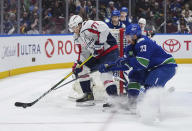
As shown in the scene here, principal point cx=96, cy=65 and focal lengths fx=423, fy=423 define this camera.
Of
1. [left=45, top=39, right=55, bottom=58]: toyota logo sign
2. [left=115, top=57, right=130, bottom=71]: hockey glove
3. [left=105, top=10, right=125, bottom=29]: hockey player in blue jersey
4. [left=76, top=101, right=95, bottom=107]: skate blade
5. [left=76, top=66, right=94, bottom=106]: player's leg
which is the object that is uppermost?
[left=105, top=10, right=125, bottom=29]: hockey player in blue jersey

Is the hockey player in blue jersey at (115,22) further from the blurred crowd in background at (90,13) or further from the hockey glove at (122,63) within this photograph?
the blurred crowd in background at (90,13)

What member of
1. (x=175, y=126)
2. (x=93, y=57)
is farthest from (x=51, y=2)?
(x=175, y=126)

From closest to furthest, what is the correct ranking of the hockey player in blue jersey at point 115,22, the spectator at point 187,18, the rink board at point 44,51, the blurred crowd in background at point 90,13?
the hockey player in blue jersey at point 115,22, the rink board at point 44,51, the blurred crowd in background at point 90,13, the spectator at point 187,18

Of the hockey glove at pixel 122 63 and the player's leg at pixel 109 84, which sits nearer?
the hockey glove at pixel 122 63

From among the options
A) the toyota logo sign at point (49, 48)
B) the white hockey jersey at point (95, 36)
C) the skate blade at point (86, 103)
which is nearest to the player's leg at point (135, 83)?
the white hockey jersey at point (95, 36)

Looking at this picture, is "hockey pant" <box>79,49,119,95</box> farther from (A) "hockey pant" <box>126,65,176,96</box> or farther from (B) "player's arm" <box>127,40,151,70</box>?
(B) "player's arm" <box>127,40,151,70</box>

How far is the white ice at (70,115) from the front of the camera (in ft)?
12.5

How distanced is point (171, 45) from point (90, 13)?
216 centimetres

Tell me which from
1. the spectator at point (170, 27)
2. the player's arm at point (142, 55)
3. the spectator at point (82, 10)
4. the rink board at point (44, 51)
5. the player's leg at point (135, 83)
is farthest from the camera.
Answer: the spectator at point (170, 27)

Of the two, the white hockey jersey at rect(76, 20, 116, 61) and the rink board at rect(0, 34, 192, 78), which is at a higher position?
the white hockey jersey at rect(76, 20, 116, 61)

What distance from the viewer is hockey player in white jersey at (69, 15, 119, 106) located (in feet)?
15.5

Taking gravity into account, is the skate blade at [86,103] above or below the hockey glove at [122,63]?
below

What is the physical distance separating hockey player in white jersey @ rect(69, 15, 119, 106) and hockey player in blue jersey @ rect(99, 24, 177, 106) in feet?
1.52

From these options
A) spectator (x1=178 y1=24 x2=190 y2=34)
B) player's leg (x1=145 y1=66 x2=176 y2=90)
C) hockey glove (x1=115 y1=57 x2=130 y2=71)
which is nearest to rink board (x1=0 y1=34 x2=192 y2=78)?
spectator (x1=178 y1=24 x2=190 y2=34)
